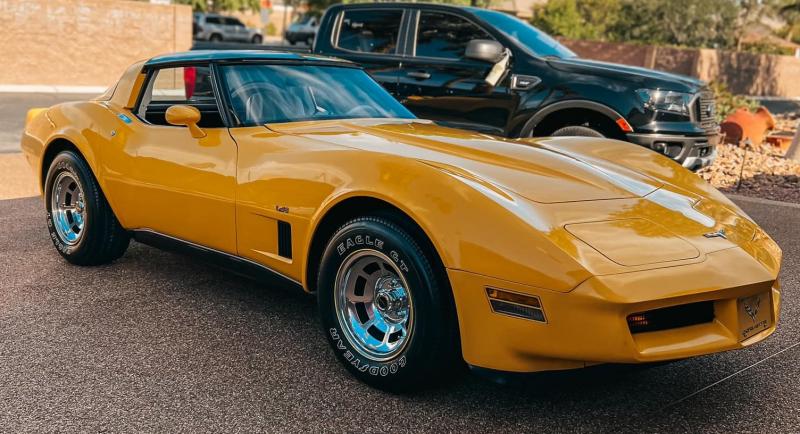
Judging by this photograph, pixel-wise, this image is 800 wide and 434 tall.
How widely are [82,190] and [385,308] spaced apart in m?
2.56

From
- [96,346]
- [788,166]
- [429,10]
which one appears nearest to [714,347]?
[96,346]

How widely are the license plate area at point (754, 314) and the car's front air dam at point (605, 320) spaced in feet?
0.09

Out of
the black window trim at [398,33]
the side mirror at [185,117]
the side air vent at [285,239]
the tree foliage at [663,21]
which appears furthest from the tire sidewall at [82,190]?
the tree foliage at [663,21]

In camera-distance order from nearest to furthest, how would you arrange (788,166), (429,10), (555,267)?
(555,267) → (429,10) → (788,166)

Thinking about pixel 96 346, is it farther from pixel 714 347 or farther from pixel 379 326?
pixel 714 347

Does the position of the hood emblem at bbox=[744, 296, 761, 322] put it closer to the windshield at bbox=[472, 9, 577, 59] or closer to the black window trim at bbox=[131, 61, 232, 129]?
the black window trim at bbox=[131, 61, 232, 129]

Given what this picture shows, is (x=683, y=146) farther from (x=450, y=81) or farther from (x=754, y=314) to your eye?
(x=754, y=314)

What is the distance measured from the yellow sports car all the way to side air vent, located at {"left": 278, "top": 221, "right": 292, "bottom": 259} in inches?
0.4

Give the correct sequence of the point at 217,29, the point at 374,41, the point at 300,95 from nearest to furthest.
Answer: the point at 300,95, the point at 374,41, the point at 217,29

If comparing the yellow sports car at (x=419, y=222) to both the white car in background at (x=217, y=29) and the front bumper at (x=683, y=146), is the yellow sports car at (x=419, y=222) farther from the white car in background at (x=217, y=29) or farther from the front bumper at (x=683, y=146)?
the white car in background at (x=217, y=29)

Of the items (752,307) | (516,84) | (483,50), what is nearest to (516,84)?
(516,84)

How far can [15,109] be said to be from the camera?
14984 mm

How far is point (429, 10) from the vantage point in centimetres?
795

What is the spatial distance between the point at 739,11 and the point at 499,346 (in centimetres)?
4374
